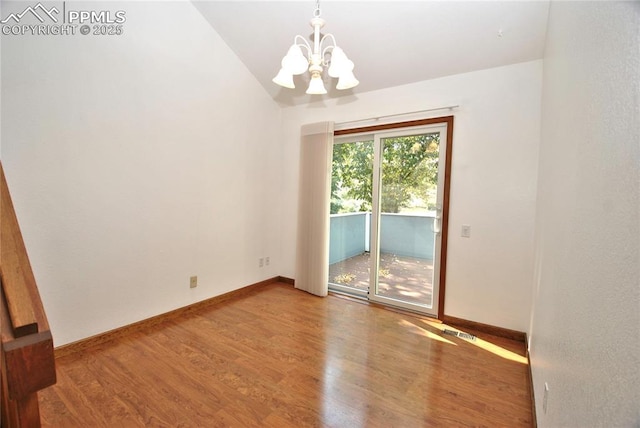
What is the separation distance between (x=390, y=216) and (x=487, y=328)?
4.90 feet

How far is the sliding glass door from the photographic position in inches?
121

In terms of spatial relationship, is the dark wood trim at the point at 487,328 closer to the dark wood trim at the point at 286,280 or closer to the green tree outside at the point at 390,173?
the green tree outside at the point at 390,173

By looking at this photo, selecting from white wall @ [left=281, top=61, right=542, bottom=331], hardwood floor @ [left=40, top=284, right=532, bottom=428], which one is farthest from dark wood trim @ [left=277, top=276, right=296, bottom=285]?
white wall @ [left=281, top=61, right=542, bottom=331]

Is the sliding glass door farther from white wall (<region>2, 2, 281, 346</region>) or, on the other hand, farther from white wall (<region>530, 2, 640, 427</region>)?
white wall (<region>530, 2, 640, 427</region>)

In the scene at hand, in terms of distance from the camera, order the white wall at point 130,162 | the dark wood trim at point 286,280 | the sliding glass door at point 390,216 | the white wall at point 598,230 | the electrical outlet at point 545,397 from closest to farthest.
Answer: the white wall at point 598,230, the electrical outlet at point 545,397, the white wall at point 130,162, the sliding glass door at point 390,216, the dark wood trim at point 286,280

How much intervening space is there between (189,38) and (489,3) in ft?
9.20

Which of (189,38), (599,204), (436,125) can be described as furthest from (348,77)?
(189,38)

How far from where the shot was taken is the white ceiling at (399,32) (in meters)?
2.28

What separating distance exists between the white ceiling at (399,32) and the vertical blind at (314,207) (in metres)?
0.86

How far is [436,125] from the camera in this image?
298cm

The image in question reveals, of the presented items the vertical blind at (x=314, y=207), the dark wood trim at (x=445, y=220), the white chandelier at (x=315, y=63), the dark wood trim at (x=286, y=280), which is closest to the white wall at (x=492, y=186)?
the dark wood trim at (x=445, y=220)

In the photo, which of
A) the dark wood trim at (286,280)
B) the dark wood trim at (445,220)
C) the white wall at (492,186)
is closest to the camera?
the white wall at (492,186)

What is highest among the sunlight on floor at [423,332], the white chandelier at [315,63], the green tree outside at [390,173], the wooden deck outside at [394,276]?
the white chandelier at [315,63]

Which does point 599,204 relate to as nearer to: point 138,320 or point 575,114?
point 575,114
